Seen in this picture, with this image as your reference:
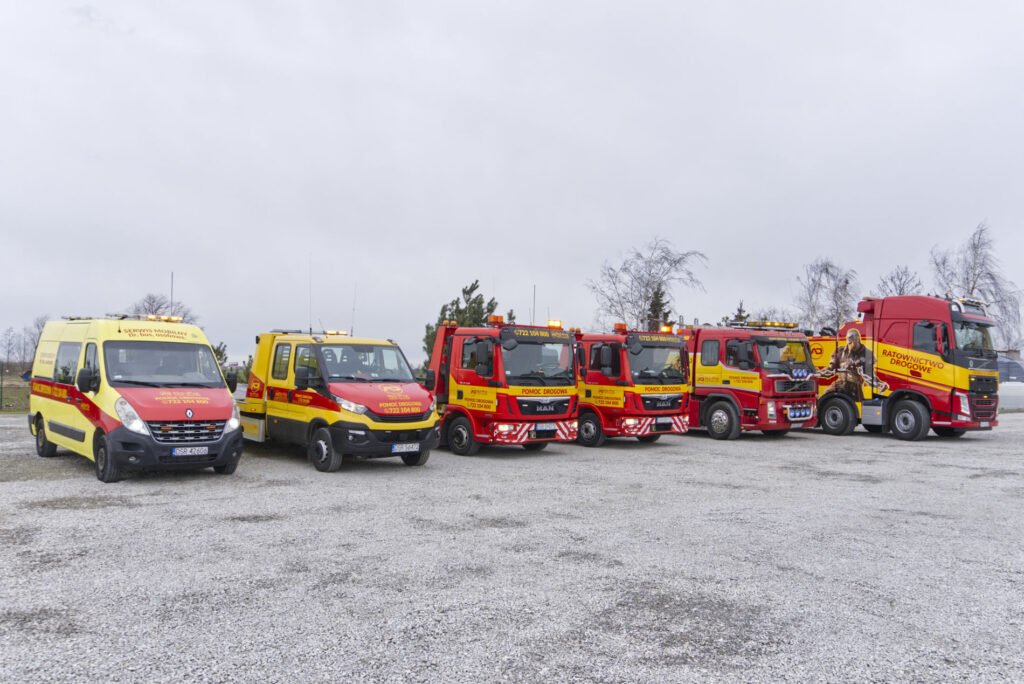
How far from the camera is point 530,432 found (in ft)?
45.3

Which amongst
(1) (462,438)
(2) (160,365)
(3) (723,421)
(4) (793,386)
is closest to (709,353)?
(3) (723,421)

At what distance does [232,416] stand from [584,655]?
7282 millimetres

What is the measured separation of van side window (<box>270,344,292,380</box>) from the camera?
41.4 feet

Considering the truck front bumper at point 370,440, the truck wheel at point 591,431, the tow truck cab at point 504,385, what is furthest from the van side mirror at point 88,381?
the truck wheel at point 591,431

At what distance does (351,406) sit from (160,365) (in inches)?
101

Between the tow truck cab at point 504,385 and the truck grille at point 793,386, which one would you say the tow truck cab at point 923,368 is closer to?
the truck grille at point 793,386

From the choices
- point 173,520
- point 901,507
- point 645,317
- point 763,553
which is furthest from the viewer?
point 645,317

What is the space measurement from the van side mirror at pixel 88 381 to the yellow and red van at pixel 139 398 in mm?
13

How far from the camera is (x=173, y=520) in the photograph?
794 cm

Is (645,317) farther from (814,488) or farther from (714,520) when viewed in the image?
(714,520)

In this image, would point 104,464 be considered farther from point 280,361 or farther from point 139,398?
point 280,361

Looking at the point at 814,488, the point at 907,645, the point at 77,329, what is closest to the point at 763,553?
the point at 907,645

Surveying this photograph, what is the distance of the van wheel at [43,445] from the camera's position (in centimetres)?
1219

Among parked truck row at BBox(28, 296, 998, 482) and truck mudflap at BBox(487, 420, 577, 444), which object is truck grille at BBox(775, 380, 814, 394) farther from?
truck mudflap at BBox(487, 420, 577, 444)
